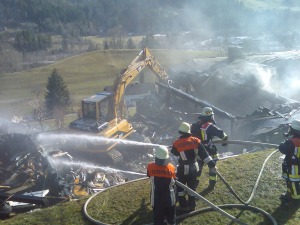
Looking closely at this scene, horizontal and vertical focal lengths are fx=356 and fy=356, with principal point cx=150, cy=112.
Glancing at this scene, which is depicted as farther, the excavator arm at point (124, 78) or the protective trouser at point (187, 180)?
the excavator arm at point (124, 78)

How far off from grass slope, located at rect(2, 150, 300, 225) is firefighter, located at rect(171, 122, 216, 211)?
0.33 meters

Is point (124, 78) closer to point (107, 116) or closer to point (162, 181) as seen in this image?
point (107, 116)

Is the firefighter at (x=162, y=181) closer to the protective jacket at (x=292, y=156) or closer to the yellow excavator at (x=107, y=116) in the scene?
the protective jacket at (x=292, y=156)

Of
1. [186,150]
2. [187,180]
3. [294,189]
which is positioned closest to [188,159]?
[186,150]

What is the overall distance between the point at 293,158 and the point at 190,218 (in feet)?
6.76

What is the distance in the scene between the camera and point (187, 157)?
19.9 ft

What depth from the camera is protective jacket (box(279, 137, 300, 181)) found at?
607 cm

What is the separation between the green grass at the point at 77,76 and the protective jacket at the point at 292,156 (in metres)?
37.8

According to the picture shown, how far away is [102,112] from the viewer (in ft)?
50.5

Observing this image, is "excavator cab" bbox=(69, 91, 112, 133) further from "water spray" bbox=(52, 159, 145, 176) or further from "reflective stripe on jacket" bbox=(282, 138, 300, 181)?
"reflective stripe on jacket" bbox=(282, 138, 300, 181)

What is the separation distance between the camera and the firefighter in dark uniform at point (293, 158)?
6.08m

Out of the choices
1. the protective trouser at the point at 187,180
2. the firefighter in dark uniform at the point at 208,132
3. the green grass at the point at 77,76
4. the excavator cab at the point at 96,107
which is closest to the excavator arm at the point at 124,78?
the excavator cab at the point at 96,107

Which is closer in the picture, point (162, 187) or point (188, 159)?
point (162, 187)

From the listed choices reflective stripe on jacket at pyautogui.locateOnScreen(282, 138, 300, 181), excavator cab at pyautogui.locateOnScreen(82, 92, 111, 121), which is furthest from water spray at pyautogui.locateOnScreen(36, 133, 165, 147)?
reflective stripe on jacket at pyautogui.locateOnScreen(282, 138, 300, 181)
